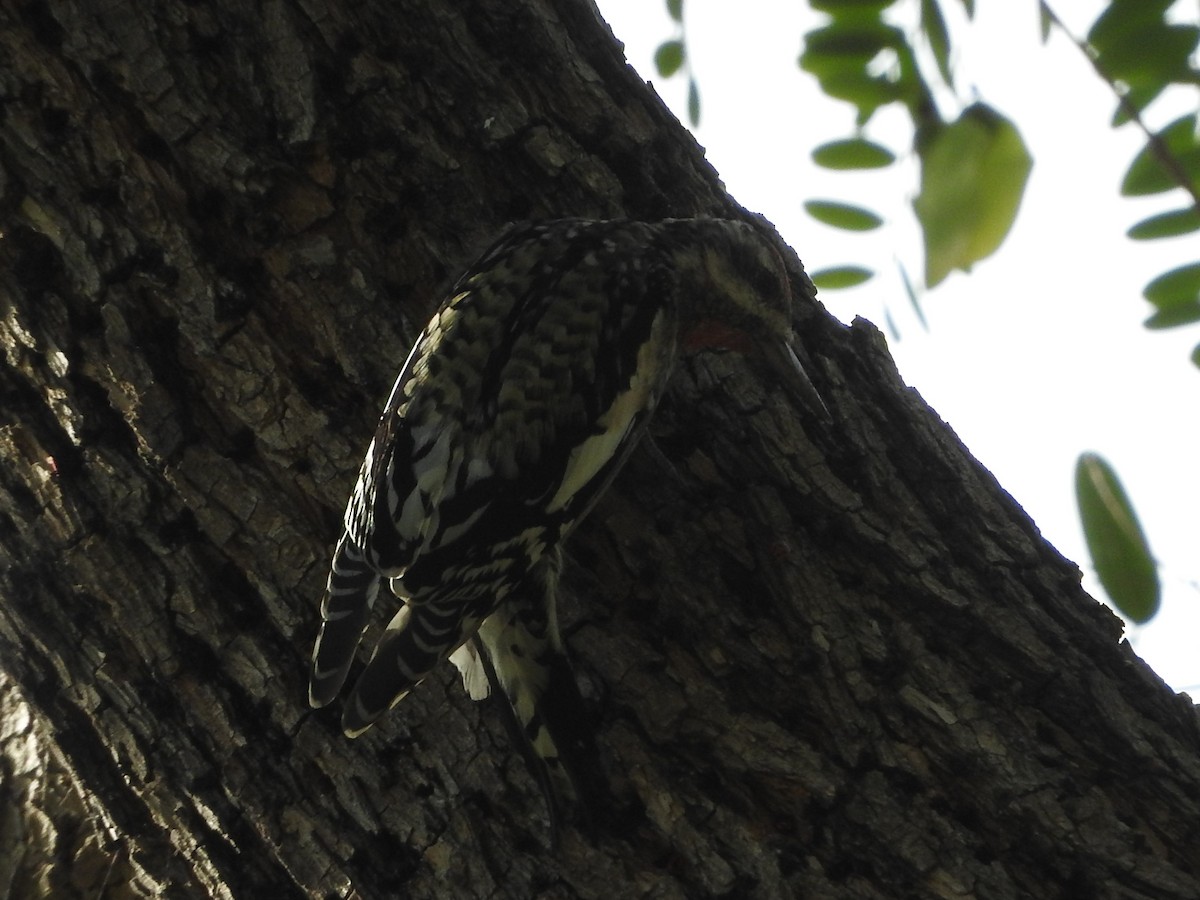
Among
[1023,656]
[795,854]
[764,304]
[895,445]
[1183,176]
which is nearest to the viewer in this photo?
[1183,176]

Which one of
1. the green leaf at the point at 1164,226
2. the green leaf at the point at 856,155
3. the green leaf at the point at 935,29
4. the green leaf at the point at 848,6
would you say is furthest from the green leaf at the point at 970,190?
the green leaf at the point at 856,155

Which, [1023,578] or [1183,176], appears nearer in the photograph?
[1183,176]

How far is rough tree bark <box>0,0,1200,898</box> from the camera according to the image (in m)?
2.06

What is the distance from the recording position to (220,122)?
83.4 inches

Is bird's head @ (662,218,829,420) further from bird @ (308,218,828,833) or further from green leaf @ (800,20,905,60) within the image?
green leaf @ (800,20,905,60)

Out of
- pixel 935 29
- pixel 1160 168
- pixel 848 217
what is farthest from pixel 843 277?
pixel 935 29

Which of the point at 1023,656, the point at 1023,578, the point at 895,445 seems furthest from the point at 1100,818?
the point at 895,445

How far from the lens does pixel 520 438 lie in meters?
2.43

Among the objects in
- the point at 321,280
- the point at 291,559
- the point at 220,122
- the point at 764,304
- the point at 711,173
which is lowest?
the point at 291,559

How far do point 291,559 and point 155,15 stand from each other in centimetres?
99

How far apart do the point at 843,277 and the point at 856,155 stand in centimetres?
50

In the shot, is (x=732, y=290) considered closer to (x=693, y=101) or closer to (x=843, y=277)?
(x=843, y=277)

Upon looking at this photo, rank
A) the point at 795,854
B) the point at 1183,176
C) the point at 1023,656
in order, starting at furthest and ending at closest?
1. the point at 1023,656
2. the point at 795,854
3. the point at 1183,176

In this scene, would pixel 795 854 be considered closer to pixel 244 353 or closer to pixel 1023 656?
pixel 1023 656
